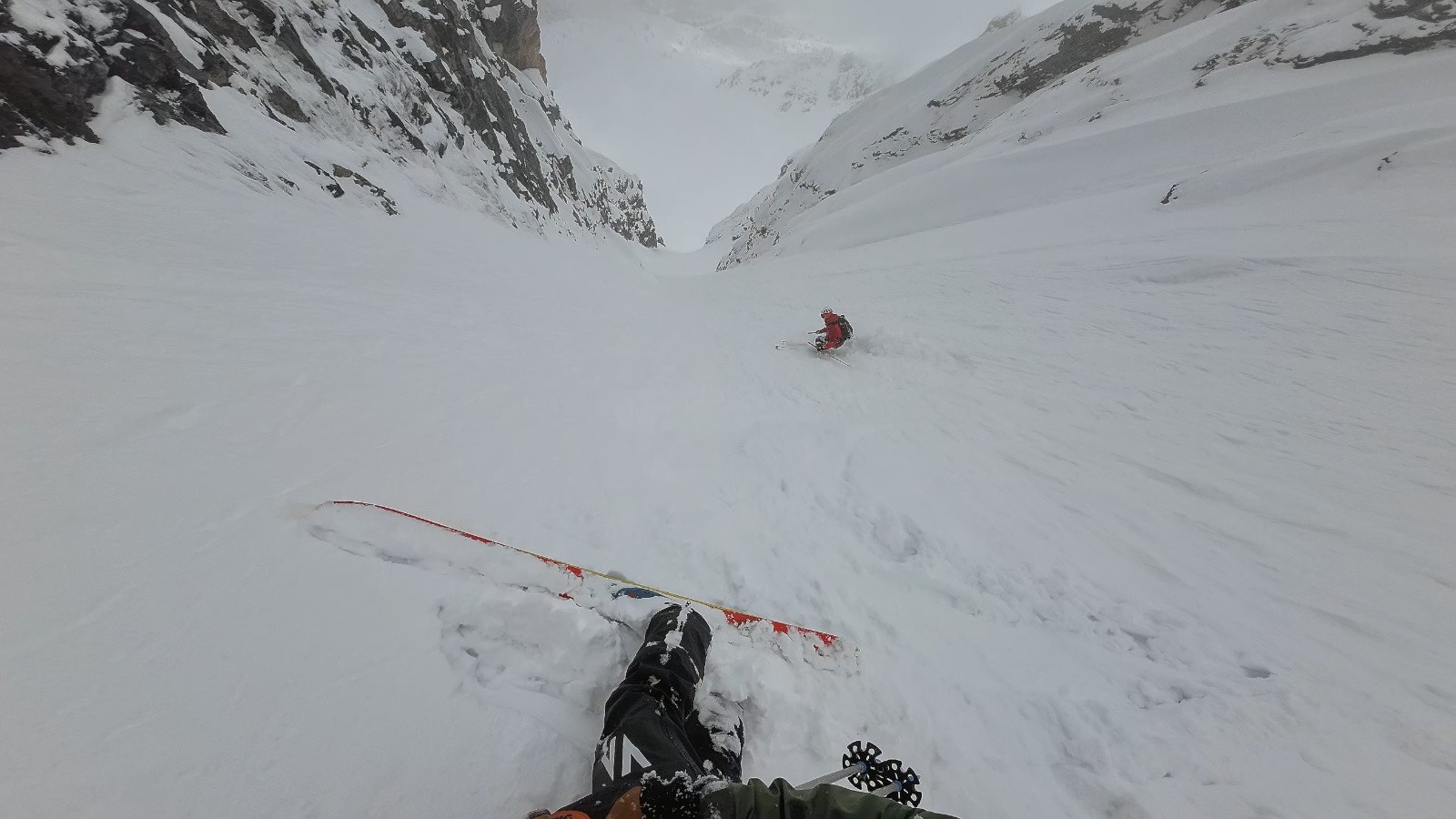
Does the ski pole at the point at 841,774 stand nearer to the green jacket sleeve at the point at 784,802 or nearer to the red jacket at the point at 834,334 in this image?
the green jacket sleeve at the point at 784,802

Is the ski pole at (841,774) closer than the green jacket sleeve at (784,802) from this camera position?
No

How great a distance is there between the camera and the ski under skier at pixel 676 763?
170 centimetres

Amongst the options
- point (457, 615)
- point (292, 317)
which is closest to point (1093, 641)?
point (457, 615)

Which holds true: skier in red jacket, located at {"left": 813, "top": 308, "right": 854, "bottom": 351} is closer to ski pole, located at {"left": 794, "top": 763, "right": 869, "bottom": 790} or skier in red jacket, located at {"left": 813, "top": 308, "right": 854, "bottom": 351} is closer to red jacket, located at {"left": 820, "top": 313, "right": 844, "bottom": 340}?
red jacket, located at {"left": 820, "top": 313, "right": 844, "bottom": 340}

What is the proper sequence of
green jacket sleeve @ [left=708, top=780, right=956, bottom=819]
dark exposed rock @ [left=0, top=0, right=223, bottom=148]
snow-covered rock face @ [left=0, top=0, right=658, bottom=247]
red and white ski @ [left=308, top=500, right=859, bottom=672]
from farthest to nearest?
1. snow-covered rock face @ [left=0, top=0, right=658, bottom=247]
2. dark exposed rock @ [left=0, top=0, right=223, bottom=148]
3. red and white ski @ [left=308, top=500, right=859, bottom=672]
4. green jacket sleeve @ [left=708, top=780, right=956, bottom=819]

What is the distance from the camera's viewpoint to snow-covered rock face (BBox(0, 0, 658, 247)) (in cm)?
627

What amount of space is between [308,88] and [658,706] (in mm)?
19607

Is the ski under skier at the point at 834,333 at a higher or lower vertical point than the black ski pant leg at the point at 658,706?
lower

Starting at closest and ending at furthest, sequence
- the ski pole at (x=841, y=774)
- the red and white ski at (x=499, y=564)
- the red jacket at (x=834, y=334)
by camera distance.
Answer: the ski pole at (x=841, y=774) → the red and white ski at (x=499, y=564) → the red jacket at (x=834, y=334)

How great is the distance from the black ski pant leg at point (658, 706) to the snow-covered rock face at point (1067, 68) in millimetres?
32562

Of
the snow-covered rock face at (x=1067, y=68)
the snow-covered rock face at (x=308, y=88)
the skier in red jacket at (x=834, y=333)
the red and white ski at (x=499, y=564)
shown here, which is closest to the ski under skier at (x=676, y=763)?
the red and white ski at (x=499, y=564)

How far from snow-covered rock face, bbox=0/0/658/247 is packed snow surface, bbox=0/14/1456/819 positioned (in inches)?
31.1

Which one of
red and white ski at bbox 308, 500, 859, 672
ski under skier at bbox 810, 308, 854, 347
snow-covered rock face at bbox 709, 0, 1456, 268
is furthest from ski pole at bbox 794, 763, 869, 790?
snow-covered rock face at bbox 709, 0, 1456, 268

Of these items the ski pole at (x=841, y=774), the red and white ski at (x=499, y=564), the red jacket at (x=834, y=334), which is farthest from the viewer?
the red jacket at (x=834, y=334)
